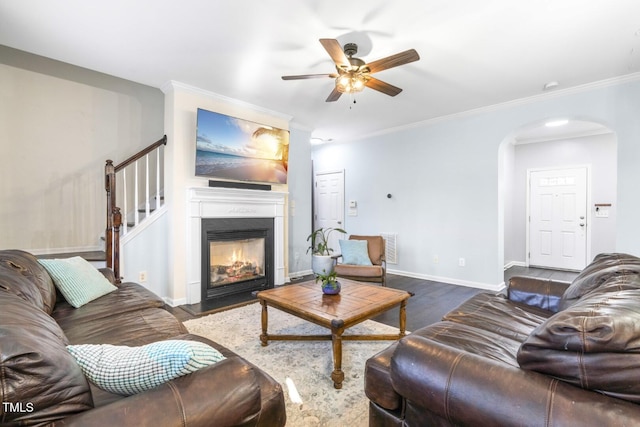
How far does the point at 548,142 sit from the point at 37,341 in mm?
7590

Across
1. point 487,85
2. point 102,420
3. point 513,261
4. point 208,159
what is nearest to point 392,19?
point 487,85

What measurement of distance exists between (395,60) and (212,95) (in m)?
2.43

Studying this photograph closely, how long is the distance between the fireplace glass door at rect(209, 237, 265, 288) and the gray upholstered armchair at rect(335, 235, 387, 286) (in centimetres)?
115

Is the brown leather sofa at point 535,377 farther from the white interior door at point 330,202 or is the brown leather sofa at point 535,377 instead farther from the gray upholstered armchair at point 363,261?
the white interior door at point 330,202

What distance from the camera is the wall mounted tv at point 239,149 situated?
3.65 meters

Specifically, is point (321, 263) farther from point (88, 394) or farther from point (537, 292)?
point (88, 394)

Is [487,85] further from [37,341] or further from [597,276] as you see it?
[37,341]

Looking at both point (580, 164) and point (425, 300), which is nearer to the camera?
point (425, 300)

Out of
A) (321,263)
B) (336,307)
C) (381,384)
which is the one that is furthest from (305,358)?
(321,263)

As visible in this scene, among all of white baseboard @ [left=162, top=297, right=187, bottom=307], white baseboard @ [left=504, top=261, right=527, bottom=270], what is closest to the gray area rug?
white baseboard @ [left=162, top=297, right=187, bottom=307]

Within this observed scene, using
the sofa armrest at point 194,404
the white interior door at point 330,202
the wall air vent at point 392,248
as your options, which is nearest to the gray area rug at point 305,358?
the sofa armrest at point 194,404

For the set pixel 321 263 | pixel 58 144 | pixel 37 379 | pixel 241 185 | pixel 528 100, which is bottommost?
pixel 321 263

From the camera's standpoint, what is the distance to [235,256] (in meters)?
4.20

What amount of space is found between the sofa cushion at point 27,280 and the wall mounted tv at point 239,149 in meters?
1.92
